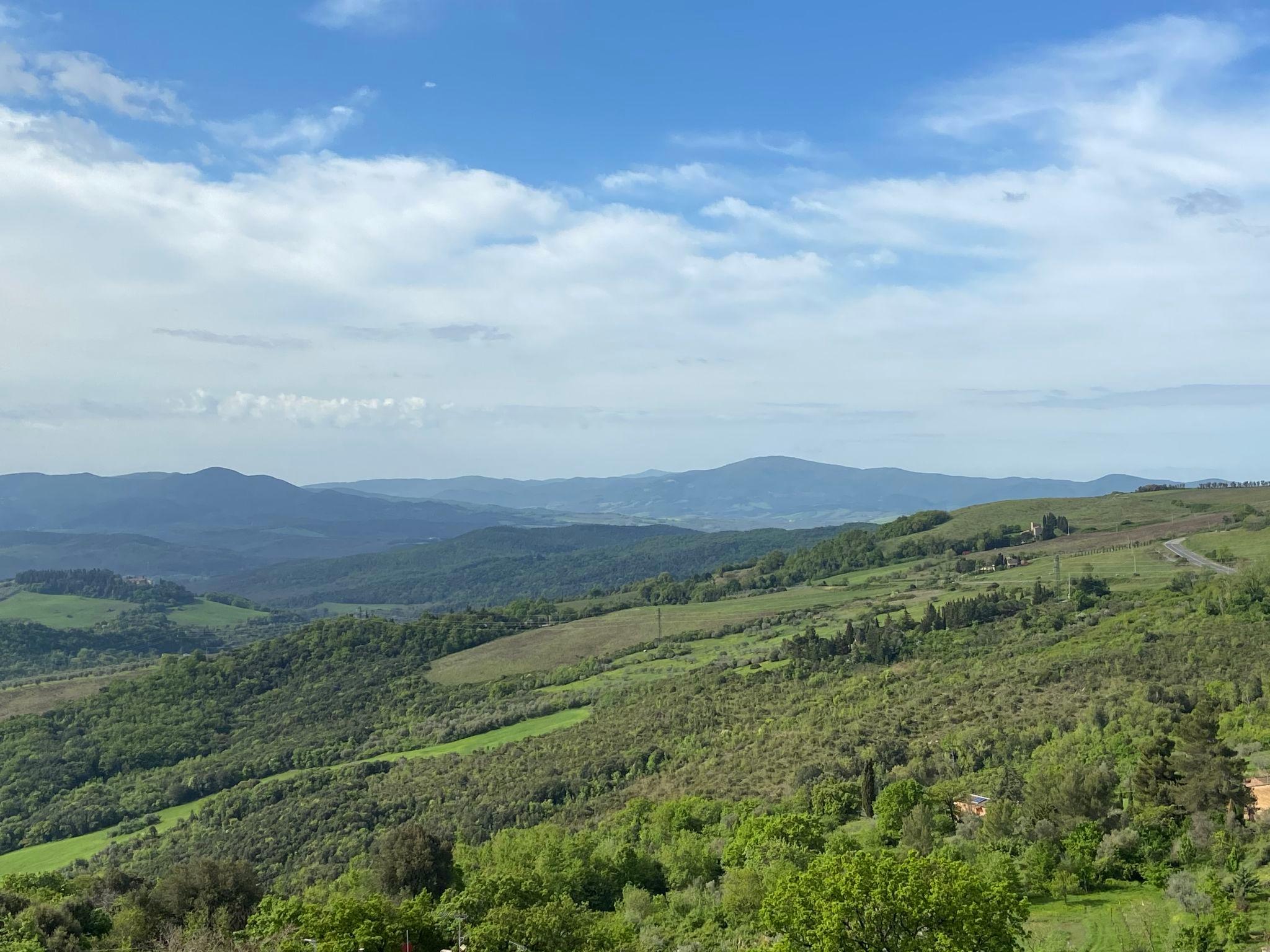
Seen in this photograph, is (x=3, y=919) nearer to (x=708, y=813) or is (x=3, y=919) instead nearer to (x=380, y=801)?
(x=708, y=813)

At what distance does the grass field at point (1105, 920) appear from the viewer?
25.7m

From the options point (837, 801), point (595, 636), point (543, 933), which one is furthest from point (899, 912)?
point (595, 636)

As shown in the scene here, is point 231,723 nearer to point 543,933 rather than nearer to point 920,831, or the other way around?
point 920,831

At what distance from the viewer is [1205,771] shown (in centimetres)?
3312

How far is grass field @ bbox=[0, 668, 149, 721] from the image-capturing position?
12406cm

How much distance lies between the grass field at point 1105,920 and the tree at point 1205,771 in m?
4.42

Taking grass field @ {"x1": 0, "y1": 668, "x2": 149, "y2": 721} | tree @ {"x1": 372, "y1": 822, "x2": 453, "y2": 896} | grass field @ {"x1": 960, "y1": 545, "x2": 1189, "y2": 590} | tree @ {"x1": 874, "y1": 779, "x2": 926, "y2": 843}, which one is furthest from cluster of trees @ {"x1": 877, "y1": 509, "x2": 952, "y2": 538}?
tree @ {"x1": 372, "y1": 822, "x2": 453, "y2": 896}

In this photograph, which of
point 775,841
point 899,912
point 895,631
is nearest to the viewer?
point 899,912

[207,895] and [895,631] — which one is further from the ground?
[895,631]

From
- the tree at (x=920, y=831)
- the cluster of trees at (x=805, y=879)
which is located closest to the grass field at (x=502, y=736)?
the cluster of trees at (x=805, y=879)

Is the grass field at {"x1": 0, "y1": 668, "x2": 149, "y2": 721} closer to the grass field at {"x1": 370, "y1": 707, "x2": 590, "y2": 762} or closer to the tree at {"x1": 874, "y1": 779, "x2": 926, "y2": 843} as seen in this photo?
the grass field at {"x1": 370, "y1": 707, "x2": 590, "y2": 762}

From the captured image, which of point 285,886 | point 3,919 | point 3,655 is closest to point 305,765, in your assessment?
point 285,886

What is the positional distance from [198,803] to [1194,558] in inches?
4450

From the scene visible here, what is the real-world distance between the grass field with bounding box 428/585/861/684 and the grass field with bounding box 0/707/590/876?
24.3 m
